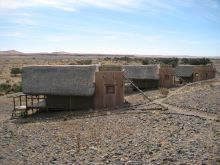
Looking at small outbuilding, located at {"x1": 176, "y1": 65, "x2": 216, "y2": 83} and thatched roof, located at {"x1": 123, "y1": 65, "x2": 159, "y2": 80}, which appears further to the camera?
small outbuilding, located at {"x1": 176, "y1": 65, "x2": 216, "y2": 83}

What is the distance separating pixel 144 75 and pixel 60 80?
15.9m

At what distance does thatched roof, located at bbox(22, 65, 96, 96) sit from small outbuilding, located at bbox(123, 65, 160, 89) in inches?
550

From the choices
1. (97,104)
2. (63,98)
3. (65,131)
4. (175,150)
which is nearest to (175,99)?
(97,104)

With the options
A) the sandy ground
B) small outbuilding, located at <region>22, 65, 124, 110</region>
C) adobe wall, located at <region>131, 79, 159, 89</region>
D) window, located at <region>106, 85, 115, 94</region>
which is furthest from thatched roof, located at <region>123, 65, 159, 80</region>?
small outbuilding, located at <region>22, 65, 124, 110</region>

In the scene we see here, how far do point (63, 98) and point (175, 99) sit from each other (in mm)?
8823

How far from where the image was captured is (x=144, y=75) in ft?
140

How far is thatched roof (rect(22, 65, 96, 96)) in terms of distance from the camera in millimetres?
27953

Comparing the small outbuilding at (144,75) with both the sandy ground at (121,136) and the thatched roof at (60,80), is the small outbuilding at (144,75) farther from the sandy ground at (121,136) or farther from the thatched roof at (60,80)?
the thatched roof at (60,80)

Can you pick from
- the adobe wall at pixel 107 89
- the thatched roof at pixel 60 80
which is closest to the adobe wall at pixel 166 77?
the adobe wall at pixel 107 89

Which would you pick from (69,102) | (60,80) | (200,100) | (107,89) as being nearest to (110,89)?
(107,89)

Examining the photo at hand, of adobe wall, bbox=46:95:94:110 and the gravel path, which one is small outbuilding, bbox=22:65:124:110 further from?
the gravel path

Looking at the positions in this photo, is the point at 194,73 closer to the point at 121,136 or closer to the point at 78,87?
the point at 78,87

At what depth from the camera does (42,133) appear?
21.4 metres

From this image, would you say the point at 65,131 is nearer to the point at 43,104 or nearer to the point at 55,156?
the point at 55,156
